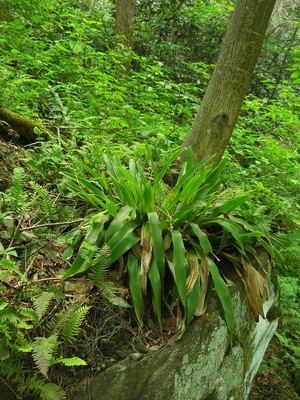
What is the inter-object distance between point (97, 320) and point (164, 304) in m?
0.49

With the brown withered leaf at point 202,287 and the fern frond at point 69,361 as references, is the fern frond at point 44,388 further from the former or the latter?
the brown withered leaf at point 202,287

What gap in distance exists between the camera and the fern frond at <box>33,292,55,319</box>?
1.81 m

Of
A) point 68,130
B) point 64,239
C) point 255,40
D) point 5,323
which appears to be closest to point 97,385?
point 5,323

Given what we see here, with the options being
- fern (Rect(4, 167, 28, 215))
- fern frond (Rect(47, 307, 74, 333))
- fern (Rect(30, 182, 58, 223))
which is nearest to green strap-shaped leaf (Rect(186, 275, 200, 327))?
fern frond (Rect(47, 307, 74, 333))

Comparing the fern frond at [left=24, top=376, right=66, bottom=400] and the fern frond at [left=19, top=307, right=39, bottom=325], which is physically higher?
the fern frond at [left=19, top=307, right=39, bottom=325]

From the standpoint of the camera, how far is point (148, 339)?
224 cm

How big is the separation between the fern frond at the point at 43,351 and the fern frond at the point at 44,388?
0.34ft

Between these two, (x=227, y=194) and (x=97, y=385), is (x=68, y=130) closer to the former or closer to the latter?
(x=227, y=194)

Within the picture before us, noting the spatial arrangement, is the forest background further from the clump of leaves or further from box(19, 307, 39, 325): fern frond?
the clump of leaves

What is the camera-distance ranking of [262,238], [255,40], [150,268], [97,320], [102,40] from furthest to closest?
1. [102,40]
2. [255,40]
3. [262,238]
4. [150,268]
5. [97,320]

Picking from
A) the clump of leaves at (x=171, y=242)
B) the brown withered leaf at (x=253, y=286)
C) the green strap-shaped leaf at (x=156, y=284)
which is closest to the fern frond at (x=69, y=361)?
the clump of leaves at (x=171, y=242)

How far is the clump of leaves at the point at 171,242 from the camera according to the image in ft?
7.47

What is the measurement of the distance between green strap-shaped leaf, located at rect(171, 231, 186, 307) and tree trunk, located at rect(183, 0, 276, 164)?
1.76 m

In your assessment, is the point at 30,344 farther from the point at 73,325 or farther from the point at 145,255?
the point at 145,255
